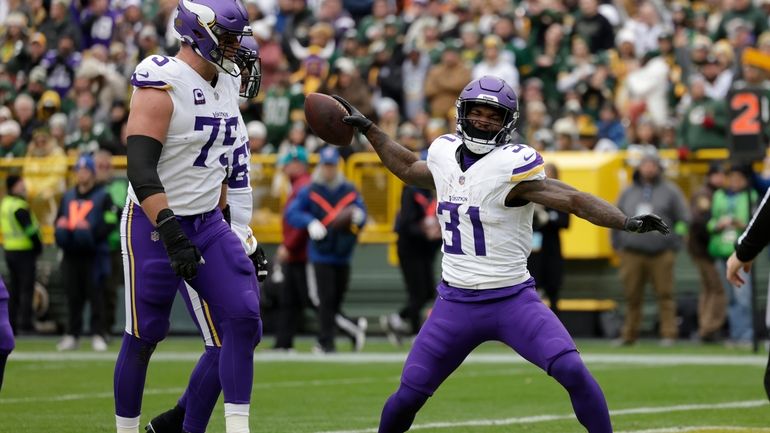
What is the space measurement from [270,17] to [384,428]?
14759 mm

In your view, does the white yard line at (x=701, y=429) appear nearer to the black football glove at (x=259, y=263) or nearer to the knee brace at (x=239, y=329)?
the black football glove at (x=259, y=263)

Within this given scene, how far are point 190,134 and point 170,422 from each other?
146cm

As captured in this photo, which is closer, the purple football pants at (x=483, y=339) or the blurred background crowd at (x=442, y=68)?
the purple football pants at (x=483, y=339)

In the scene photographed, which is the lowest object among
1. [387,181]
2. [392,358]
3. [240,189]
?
[392,358]

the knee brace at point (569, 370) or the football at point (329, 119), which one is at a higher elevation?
the football at point (329, 119)

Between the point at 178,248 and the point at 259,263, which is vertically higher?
the point at 178,248

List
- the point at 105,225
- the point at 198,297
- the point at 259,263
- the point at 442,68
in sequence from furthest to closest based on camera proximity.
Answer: the point at 442,68, the point at 105,225, the point at 259,263, the point at 198,297

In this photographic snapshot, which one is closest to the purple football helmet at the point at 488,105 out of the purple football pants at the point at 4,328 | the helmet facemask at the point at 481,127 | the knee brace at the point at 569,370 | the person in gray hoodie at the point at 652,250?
the helmet facemask at the point at 481,127

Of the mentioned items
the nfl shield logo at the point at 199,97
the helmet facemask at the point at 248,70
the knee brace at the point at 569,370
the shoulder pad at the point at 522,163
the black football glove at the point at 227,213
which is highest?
the helmet facemask at the point at 248,70

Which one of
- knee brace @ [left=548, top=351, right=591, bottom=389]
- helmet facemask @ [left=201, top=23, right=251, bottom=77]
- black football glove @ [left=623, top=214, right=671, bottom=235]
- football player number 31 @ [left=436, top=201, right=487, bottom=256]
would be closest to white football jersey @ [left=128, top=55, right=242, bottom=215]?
helmet facemask @ [left=201, top=23, right=251, bottom=77]

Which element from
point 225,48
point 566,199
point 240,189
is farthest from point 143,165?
point 566,199

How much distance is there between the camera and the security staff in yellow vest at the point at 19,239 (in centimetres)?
1608

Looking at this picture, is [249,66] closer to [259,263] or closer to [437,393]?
[259,263]

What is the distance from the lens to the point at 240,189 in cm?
705
